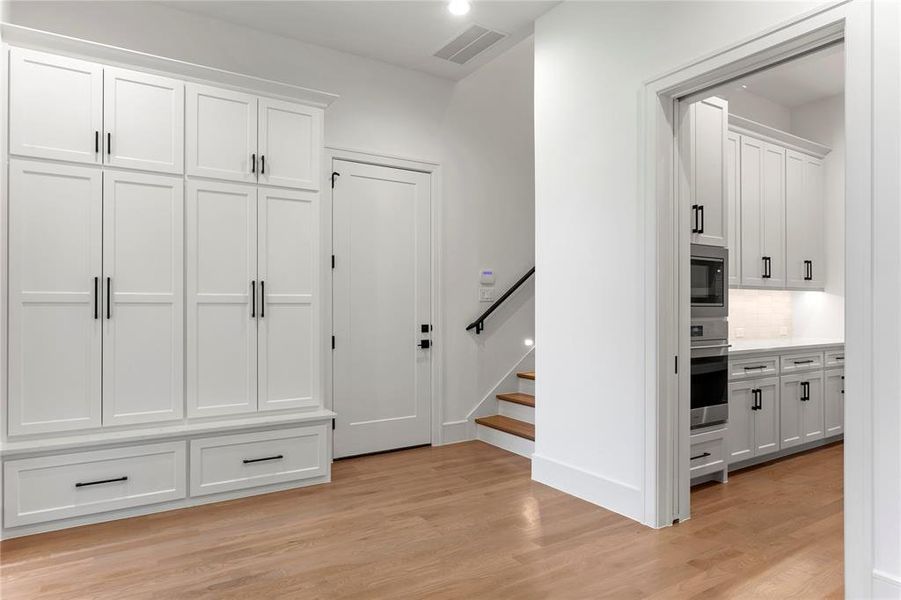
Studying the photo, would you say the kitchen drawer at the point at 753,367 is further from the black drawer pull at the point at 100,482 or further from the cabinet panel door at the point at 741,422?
the black drawer pull at the point at 100,482

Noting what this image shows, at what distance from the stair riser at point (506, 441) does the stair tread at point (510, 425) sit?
0.04m

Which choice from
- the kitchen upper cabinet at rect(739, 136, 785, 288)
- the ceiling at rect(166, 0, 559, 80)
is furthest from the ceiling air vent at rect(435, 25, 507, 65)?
the kitchen upper cabinet at rect(739, 136, 785, 288)

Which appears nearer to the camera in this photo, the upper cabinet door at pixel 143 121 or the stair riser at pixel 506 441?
the upper cabinet door at pixel 143 121

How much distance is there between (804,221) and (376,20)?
167 inches

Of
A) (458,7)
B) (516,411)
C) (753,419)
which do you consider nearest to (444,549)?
(516,411)

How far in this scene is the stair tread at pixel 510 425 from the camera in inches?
179

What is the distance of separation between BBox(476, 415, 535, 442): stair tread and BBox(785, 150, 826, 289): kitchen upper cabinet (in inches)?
108

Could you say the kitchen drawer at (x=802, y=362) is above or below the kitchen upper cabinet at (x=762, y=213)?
below

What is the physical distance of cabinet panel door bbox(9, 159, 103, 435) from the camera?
298cm

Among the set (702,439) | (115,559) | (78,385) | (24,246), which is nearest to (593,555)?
(702,439)

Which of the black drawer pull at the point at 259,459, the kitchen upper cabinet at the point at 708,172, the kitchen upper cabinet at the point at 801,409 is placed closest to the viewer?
the black drawer pull at the point at 259,459

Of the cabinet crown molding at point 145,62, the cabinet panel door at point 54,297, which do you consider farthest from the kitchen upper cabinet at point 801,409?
the cabinet panel door at point 54,297

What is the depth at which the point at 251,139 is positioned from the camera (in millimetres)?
3652

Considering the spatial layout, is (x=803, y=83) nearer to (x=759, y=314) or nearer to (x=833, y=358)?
(x=759, y=314)
